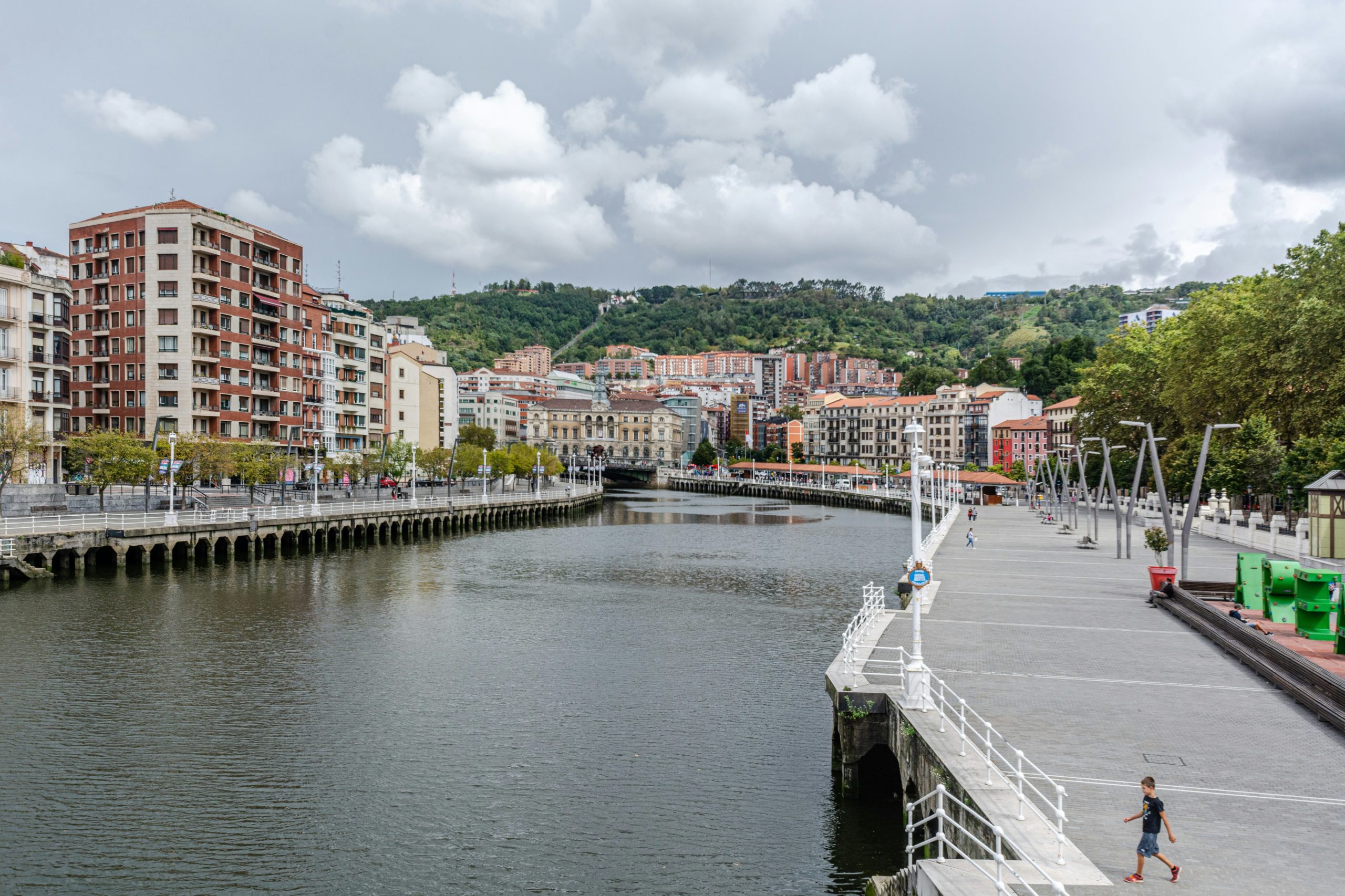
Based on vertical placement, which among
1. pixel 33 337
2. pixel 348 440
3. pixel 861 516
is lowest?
pixel 861 516

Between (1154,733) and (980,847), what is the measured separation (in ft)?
19.9

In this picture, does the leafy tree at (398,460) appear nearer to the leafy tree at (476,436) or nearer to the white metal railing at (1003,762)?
the leafy tree at (476,436)

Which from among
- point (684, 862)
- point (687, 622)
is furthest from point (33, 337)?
point (684, 862)

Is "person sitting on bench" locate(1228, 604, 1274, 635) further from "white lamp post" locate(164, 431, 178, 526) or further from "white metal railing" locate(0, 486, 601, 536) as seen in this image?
"white metal railing" locate(0, 486, 601, 536)

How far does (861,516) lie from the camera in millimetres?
121062

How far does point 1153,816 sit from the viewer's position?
11.6 metres

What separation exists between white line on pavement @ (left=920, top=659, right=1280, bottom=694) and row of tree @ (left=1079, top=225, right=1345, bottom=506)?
33.8 meters

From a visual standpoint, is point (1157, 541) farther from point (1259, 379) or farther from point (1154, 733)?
point (1259, 379)

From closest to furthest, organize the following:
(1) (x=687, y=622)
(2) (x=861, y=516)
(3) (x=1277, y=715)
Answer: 1. (3) (x=1277, y=715)
2. (1) (x=687, y=622)
3. (2) (x=861, y=516)

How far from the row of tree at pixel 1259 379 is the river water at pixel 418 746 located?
86.8ft

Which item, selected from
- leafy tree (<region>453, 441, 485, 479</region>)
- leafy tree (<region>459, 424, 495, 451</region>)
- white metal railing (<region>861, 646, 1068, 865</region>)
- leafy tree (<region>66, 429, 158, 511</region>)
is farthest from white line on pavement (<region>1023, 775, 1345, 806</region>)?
leafy tree (<region>459, 424, 495, 451</region>)

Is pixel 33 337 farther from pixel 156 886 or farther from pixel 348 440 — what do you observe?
pixel 156 886

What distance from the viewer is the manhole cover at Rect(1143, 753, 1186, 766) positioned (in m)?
15.6

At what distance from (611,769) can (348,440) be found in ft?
300
